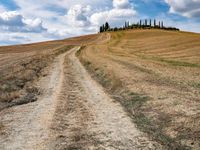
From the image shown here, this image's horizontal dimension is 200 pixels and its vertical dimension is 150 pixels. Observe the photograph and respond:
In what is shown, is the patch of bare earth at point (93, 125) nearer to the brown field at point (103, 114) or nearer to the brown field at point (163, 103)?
the brown field at point (103, 114)

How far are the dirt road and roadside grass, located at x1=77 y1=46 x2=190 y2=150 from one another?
365mm

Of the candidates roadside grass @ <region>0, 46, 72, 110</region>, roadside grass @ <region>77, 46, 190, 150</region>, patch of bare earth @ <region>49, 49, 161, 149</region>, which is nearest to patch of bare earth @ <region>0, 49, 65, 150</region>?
patch of bare earth @ <region>49, 49, 161, 149</region>

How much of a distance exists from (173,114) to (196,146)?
3647 mm

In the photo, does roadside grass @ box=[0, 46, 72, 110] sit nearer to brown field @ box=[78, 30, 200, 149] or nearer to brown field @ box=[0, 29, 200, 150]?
brown field @ box=[0, 29, 200, 150]

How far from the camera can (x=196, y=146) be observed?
1146 centimetres

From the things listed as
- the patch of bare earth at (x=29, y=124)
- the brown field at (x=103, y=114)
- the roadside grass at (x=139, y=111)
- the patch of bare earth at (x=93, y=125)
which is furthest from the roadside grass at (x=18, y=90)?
the roadside grass at (x=139, y=111)

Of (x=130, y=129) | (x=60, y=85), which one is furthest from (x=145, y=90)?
(x=130, y=129)

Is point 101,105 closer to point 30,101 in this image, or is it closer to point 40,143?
point 30,101

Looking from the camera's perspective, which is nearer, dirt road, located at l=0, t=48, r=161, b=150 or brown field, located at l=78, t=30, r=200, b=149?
dirt road, located at l=0, t=48, r=161, b=150

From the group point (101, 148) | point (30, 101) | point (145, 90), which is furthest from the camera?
point (145, 90)

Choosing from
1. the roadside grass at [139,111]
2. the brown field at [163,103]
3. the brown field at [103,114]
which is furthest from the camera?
the brown field at [163,103]

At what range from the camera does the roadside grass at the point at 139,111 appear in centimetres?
1210

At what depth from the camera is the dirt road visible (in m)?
11.6

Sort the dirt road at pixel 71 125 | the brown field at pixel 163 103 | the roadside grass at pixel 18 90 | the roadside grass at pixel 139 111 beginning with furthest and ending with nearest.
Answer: the roadside grass at pixel 18 90 → the brown field at pixel 163 103 → the roadside grass at pixel 139 111 → the dirt road at pixel 71 125
